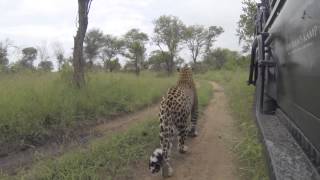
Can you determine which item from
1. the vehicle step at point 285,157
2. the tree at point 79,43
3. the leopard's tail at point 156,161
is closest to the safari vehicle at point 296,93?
the vehicle step at point 285,157

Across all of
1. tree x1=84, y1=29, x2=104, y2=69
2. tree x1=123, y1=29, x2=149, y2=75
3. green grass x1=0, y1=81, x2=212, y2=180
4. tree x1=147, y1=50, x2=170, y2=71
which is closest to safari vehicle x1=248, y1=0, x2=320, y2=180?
green grass x1=0, y1=81, x2=212, y2=180

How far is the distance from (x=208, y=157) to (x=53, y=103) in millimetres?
3703

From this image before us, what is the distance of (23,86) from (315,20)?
28.3 ft

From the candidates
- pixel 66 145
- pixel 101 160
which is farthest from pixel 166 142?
pixel 66 145

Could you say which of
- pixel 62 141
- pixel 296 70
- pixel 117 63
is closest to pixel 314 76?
pixel 296 70

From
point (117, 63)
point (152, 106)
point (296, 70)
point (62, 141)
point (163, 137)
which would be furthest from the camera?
point (117, 63)

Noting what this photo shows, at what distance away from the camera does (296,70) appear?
105 inches

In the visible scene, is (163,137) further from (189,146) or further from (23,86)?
(23,86)

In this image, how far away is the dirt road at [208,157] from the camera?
5414 mm

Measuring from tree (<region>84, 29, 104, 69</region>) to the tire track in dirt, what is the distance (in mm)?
31201

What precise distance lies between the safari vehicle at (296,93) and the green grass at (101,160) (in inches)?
86.9

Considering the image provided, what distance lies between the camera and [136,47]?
130ft

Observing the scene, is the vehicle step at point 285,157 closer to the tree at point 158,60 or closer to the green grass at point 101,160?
the green grass at point 101,160

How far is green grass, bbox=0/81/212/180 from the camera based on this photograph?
524 centimetres
